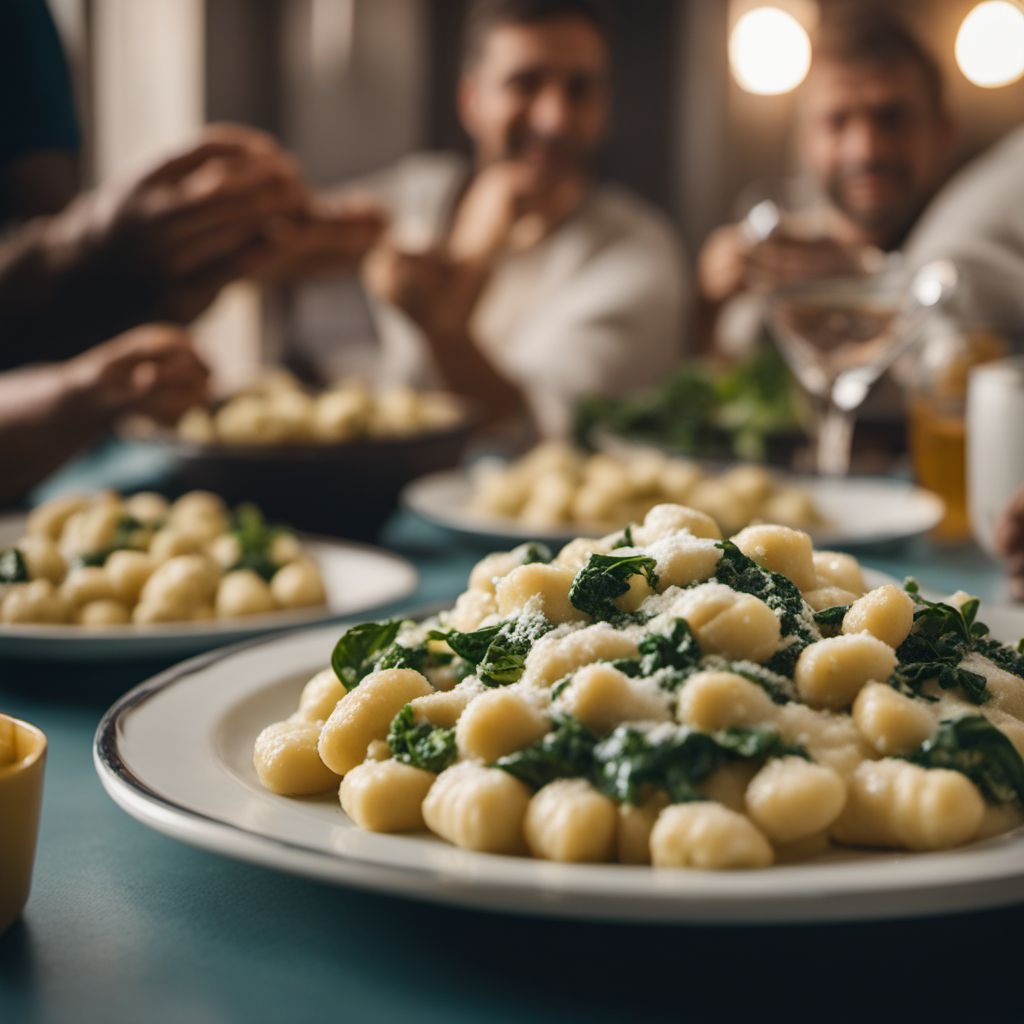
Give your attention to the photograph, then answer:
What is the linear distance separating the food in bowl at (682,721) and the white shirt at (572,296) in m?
3.17

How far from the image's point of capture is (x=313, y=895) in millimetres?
706

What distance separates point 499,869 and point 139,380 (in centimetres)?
127

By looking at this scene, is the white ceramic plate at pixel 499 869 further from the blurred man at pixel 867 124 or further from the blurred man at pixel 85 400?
the blurred man at pixel 867 124

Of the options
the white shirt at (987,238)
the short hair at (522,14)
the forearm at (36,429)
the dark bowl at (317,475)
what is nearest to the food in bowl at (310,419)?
the dark bowl at (317,475)

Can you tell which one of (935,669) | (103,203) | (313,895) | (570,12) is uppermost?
(570,12)

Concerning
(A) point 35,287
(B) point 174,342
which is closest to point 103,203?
(A) point 35,287

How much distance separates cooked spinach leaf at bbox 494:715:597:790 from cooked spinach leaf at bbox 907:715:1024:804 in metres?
0.16

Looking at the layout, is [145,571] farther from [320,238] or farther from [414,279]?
[414,279]

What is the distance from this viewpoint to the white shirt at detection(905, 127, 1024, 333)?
124 inches

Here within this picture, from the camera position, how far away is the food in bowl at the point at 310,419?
69.6 inches

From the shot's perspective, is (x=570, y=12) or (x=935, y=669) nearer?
(x=935, y=669)

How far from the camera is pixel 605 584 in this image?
29.9 inches

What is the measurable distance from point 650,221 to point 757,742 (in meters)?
4.26

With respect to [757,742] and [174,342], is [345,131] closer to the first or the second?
[174,342]
